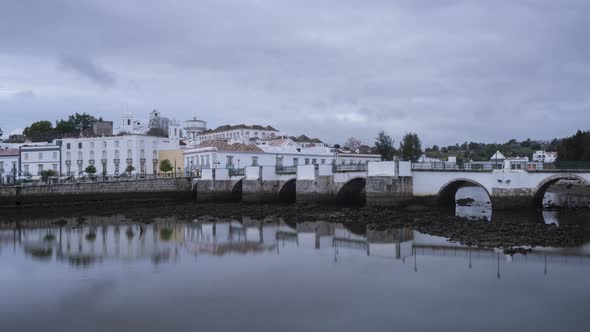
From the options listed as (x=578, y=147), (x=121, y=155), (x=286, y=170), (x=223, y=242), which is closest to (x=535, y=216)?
(x=223, y=242)

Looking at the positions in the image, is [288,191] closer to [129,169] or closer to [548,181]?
[548,181]

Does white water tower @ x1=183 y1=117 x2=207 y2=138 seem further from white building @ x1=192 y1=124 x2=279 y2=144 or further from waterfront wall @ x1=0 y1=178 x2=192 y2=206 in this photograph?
waterfront wall @ x1=0 y1=178 x2=192 y2=206

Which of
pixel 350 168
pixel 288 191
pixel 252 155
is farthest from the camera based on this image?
pixel 252 155

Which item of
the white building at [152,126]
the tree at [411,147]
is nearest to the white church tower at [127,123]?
the white building at [152,126]

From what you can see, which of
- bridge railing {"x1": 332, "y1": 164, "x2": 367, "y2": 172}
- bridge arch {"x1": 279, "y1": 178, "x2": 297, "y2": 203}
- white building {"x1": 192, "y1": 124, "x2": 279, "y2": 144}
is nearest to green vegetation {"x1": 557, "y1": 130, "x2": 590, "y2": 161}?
bridge railing {"x1": 332, "y1": 164, "x2": 367, "y2": 172}

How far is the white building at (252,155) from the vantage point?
54.6 m

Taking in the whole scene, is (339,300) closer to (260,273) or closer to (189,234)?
(260,273)

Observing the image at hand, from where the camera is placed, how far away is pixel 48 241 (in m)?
25.5

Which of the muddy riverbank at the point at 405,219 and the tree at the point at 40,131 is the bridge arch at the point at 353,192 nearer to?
the muddy riverbank at the point at 405,219

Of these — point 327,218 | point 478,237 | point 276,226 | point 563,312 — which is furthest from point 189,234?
point 563,312

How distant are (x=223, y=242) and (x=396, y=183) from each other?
15.2 metres

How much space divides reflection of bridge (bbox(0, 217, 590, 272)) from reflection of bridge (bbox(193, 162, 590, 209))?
740 centimetres

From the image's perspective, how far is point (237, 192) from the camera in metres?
49.6

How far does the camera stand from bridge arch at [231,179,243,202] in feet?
161
